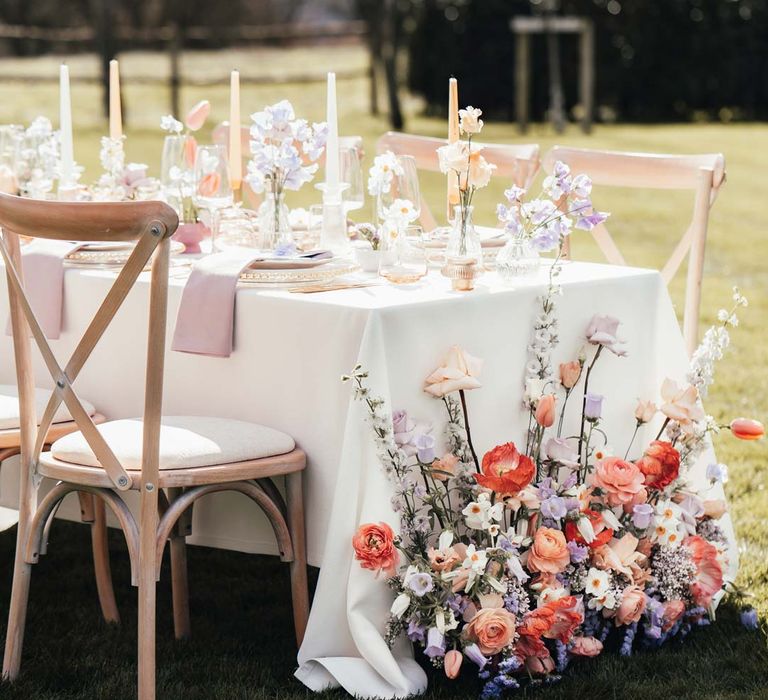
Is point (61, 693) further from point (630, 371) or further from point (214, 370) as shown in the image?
point (630, 371)

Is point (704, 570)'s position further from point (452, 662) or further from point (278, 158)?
point (278, 158)

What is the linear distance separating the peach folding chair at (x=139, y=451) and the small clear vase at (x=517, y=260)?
2.09ft

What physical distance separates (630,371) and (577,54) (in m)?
13.7

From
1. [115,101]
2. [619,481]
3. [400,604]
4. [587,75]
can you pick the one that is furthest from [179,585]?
[587,75]

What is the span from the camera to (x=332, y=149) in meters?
3.19

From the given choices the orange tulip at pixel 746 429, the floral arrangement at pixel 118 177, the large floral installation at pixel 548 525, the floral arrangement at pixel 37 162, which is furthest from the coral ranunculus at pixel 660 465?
the floral arrangement at pixel 37 162

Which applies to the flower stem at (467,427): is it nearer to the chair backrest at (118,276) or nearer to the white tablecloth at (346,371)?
the white tablecloth at (346,371)

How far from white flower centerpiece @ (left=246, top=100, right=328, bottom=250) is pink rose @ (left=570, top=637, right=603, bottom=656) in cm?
116

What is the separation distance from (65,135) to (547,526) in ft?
5.53

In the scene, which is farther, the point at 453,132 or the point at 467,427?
the point at 453,132

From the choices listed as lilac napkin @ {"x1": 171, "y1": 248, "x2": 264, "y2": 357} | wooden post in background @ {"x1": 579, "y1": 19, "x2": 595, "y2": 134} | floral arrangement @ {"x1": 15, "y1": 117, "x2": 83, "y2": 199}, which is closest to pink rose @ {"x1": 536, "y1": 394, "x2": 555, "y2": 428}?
lilac napkin @ {"x1": 171, "y1": 248, "x2": 264, "y2": 357}

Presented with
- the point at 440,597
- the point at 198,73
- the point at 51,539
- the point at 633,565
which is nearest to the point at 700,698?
the point at 633,565

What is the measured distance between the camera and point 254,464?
2785 mm

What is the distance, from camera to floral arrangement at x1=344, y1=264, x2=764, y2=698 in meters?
2.82
